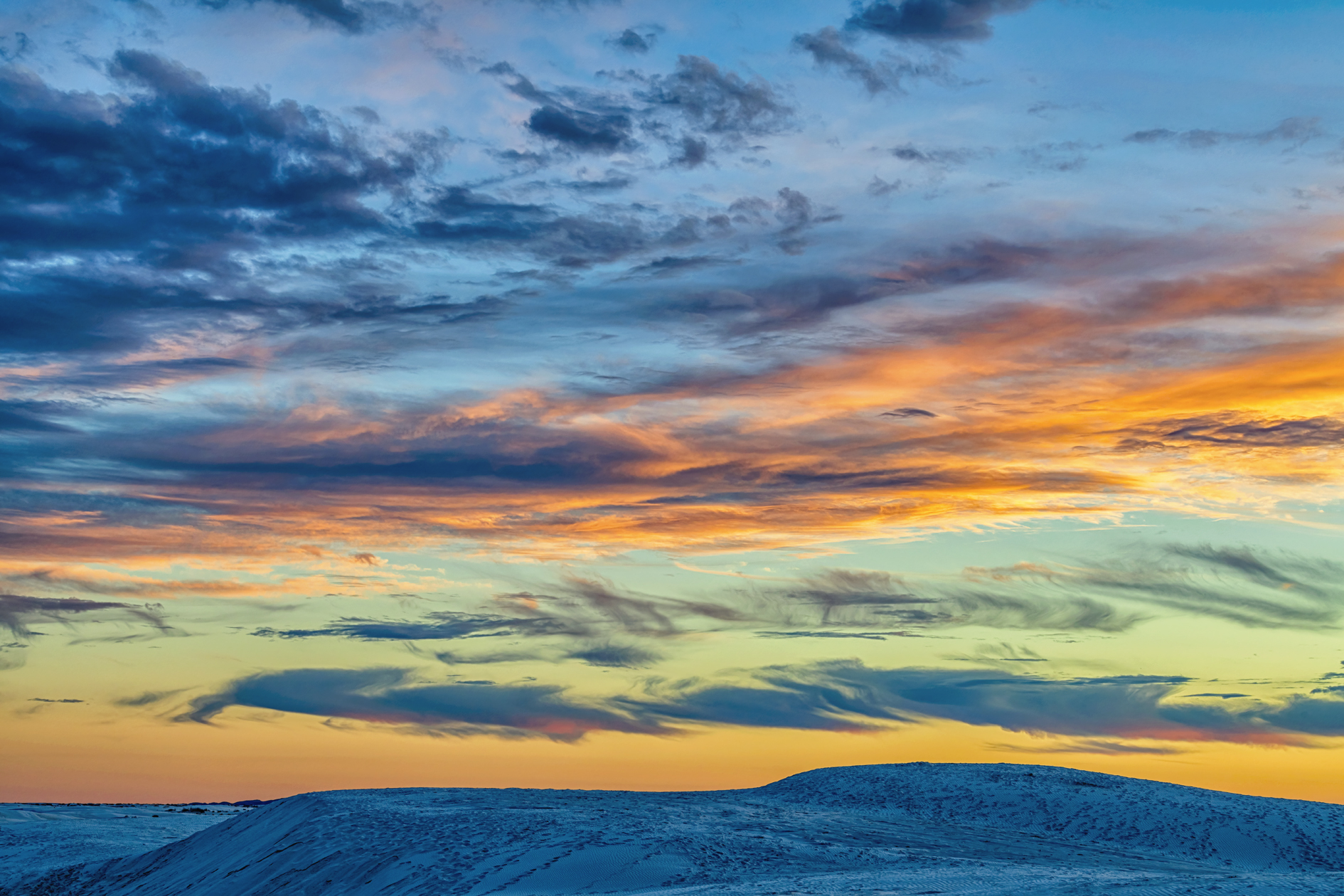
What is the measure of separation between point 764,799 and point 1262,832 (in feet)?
61.0

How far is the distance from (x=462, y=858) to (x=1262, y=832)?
1164 inches

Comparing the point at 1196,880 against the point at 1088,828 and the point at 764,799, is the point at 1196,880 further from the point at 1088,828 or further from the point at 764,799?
the point at 764,799

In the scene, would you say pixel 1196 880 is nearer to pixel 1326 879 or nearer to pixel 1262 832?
pixel 1326 879

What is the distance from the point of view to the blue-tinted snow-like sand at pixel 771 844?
1060 inches

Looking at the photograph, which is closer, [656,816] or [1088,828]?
[656,816]

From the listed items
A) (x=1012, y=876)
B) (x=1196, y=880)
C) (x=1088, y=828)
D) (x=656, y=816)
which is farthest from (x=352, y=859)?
(x=1088, y=828)

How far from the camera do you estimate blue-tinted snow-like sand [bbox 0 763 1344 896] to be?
2692 cm

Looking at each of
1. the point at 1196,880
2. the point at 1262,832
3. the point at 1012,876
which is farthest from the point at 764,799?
the point at 1196,880

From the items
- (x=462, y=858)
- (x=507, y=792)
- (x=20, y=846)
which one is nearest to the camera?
(x=462, y=858)

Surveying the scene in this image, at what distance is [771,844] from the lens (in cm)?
3234

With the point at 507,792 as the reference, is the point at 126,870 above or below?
below

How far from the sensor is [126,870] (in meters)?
39.7

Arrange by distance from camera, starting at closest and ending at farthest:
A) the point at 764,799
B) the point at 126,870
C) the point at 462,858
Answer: the point at 462,858, the point at 126,870, the point at 764,799

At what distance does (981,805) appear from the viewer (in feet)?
147
